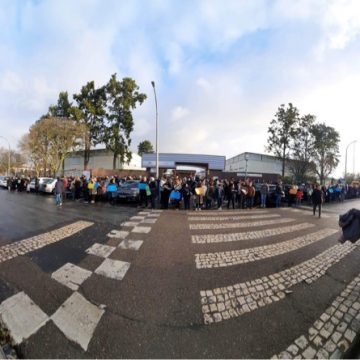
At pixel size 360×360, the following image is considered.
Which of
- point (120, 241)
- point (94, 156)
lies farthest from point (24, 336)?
point (94, 156)

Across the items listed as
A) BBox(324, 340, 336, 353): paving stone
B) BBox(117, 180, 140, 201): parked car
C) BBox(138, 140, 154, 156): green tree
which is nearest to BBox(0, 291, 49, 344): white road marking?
BBox(324, 340, 336, 353): paving stone

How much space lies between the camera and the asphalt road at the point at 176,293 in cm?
241

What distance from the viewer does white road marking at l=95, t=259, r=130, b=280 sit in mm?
3939

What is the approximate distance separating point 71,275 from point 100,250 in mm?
1226

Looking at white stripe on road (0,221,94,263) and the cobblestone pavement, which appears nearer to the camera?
the cobblestone pavement

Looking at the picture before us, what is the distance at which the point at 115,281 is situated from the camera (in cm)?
374

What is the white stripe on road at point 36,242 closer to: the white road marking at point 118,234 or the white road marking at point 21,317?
the white road marking at point 118,234

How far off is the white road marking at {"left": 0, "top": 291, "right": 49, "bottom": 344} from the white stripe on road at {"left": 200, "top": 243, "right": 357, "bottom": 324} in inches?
82.2

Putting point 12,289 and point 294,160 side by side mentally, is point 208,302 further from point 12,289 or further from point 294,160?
point 294,160

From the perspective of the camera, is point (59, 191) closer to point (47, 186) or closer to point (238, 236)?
point (47, 186)

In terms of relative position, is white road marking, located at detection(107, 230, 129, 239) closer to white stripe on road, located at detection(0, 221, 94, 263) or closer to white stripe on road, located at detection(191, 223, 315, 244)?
white stripe on road, located at detection(0, 221, 94, 263)

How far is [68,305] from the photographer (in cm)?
304

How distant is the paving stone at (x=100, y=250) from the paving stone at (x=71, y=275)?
2.22 feet

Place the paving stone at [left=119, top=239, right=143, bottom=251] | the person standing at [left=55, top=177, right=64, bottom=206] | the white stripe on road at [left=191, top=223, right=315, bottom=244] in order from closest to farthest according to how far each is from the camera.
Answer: the paving stone at [left=119, top=239, right=143, bottom=251] < the white stripe on road at [left=191, top=223, right=315, bottom=244] < the person standing at [left=55, top=177, right=64, bottom=206]
